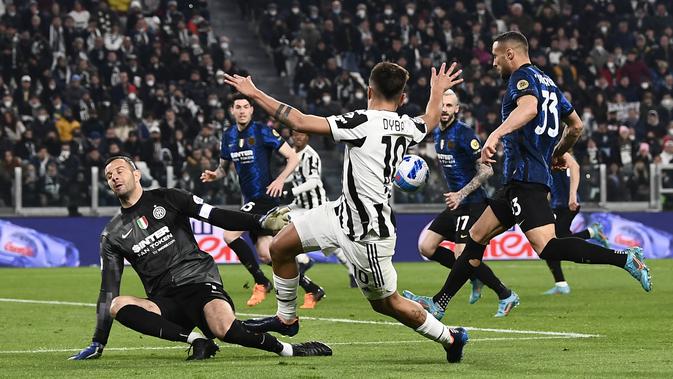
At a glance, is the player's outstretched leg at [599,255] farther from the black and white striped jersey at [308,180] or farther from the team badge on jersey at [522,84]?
the black and white striped jersey at [308,180]

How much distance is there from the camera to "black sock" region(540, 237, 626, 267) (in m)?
10.5

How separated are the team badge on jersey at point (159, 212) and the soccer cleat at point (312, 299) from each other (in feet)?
18.2

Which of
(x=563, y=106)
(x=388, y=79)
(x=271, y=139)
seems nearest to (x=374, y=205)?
(x=388, y=79)

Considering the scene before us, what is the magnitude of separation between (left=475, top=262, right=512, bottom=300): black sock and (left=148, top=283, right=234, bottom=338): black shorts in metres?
4.48

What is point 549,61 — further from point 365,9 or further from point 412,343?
point 412,343

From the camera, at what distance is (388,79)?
8.54 meters

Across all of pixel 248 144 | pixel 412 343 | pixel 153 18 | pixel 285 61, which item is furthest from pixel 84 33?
pixel 412 343

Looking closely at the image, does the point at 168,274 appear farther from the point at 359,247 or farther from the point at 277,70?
the point at 277,70

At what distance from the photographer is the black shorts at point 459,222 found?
14.5 meters

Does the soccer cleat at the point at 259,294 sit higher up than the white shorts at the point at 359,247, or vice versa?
the white shorts at the point at 359,247

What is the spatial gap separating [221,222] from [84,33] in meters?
21.2

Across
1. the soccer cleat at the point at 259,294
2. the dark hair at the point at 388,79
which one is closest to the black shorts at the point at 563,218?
the soccer cleat at the point at 259,294

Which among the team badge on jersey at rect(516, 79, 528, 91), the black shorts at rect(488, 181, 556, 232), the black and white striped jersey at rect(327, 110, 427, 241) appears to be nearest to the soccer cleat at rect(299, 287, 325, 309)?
the black shorts at rect(488, 181, 556, 232)

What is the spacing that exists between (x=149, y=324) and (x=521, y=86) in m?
3.59
